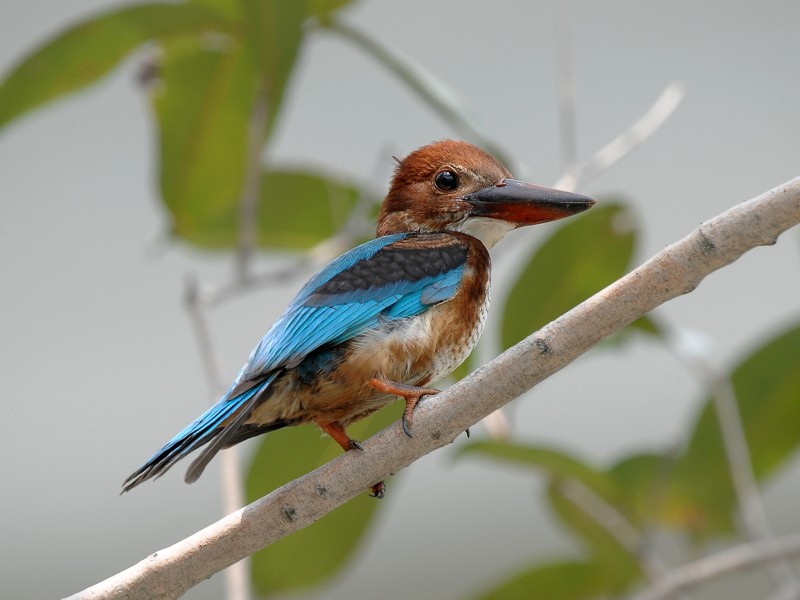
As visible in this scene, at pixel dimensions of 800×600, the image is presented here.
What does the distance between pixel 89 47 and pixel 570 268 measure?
1.26 m

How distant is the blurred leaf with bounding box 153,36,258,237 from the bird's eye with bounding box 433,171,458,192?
74 cm

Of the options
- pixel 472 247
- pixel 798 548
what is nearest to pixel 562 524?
pixel 798 548

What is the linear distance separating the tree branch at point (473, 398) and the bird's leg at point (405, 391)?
5 centimetres

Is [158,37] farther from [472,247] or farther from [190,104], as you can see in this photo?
[472,247]

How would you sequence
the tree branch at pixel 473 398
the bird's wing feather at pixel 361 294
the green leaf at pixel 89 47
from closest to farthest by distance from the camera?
1. the tree branch at pixel 473 398
2. the bird's wing feather at pixel 361 294
3. the green leaf at pixel 89 47

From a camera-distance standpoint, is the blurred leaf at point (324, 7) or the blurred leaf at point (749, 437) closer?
the blurred leaf at point (324, 7)

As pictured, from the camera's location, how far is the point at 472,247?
2.14m

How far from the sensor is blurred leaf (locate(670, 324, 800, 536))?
8.87 feet

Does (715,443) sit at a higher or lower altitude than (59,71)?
lower

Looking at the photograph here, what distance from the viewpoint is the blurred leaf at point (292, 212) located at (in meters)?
2.92

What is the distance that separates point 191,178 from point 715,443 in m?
1.47

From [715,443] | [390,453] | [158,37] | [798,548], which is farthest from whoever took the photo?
[715,443]

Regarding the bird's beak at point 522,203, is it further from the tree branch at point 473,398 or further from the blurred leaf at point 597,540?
the blurred leaf at point 597,540

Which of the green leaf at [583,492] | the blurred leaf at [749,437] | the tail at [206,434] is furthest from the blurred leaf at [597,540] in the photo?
the tail at [206,434]
